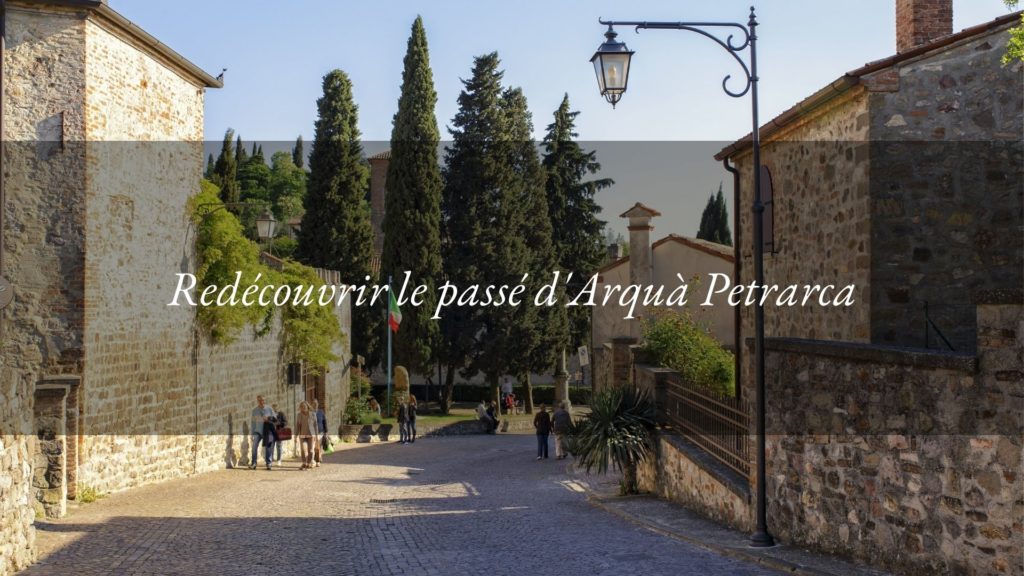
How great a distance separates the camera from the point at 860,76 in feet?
38.3

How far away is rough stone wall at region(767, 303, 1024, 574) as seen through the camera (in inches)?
269

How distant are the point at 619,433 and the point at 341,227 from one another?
25944 millimetres

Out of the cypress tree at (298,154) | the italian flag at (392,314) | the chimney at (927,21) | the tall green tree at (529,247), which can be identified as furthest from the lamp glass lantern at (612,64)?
the cypress tree at (298,154)

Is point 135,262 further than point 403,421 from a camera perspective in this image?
No

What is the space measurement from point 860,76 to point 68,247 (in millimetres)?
11082

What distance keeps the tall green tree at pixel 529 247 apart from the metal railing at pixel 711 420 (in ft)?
78.5

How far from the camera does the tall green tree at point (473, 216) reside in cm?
3919

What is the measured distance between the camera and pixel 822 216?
43.1 feet

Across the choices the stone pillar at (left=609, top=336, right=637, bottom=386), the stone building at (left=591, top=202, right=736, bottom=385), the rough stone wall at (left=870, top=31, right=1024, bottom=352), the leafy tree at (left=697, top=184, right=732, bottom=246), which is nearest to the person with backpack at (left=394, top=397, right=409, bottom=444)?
the stone building at (left=591, top=202, right=736, bottom=385)

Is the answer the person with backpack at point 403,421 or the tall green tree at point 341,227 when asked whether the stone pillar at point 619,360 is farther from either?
the tall green tree at point 341,227

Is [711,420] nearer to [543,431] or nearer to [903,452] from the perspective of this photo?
[903,452]

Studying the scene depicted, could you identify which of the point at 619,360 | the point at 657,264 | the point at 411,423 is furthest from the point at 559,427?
the point at 657,264

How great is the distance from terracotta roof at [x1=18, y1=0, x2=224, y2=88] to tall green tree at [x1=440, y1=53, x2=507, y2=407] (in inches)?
Answer: 801

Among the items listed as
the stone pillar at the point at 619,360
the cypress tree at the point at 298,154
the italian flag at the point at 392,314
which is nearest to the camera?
the stone pillar at the point at 619,360
